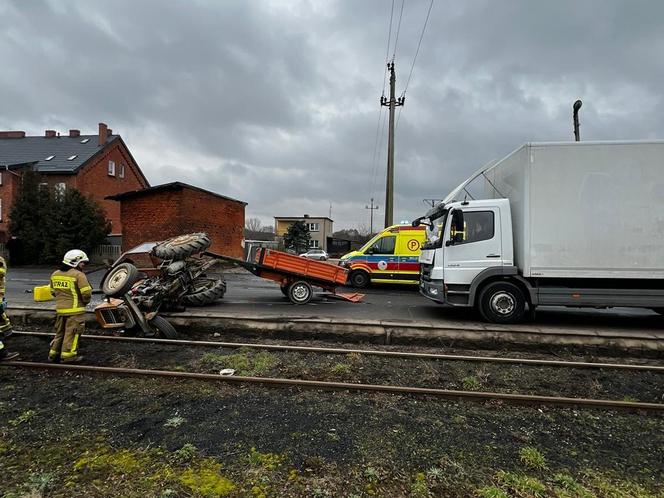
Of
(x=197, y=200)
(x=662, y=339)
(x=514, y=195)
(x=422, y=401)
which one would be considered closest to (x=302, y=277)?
(x=514, y=195)

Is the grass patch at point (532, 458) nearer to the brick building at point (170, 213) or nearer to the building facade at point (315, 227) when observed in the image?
the brick building at point (170, 213)

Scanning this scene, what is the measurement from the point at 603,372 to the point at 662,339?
7.70 feet

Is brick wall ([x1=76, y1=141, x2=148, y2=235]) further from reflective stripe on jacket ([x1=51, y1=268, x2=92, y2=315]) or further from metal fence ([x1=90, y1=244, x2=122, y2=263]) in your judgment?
reflective stripe on jacket ([x1=51, y1=268, x2=92, y2=315])

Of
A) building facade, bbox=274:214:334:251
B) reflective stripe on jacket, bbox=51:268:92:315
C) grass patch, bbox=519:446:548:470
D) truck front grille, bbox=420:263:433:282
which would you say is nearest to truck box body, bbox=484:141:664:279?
truck front grille, bbox=420:263:433:282

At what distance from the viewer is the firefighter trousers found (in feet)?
17.6

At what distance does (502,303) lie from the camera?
26.2ft

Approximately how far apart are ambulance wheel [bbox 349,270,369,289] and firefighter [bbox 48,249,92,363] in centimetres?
980

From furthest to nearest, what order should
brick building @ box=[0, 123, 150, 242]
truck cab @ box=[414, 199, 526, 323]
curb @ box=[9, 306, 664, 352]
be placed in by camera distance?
brick building @ box=[0, 123, 150, 242], truck cab @ box=[414, 199, 526, 323], curb @ box=[9, 306, 664, 352]

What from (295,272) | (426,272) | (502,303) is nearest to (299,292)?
(295,272)

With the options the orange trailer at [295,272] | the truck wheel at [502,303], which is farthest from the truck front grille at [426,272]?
the orange trailer at [295,272]

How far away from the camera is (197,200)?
22.2 meters

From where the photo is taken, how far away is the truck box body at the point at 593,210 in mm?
7176

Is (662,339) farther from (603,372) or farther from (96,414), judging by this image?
(96,414)

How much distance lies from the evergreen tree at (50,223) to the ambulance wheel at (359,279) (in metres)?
18.8
